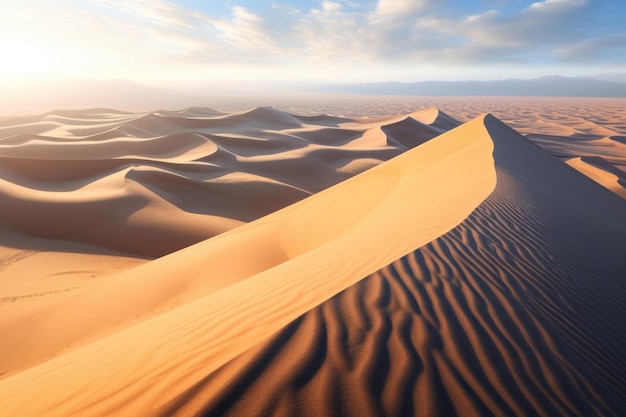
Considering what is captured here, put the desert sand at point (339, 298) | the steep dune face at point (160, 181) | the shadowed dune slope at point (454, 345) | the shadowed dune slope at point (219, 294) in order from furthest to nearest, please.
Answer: the steep dune face at point (160, 181)
the shadowed dune slope at point (219, 294)
the desert sand at point (339, 298)
the shadowed dune slope at point (454, 345)

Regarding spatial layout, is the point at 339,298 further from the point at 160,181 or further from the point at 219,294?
the point at 160,181

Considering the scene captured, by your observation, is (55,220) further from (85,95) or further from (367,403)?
(85,95)

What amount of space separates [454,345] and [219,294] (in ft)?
7.67

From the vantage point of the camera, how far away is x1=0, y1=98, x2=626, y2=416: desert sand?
1762 millimetres

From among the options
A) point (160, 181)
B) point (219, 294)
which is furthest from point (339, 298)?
point (160, 181)

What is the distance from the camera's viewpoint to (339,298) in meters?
2.39

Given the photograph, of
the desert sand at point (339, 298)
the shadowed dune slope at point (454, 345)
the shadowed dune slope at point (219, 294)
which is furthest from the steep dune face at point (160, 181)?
the shadowed dune slope at point (454, 345)

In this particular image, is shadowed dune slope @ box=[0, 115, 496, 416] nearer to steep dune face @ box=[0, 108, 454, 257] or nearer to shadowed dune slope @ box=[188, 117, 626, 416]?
shadowed dune slope @ box=[188, 117, 626, 416]

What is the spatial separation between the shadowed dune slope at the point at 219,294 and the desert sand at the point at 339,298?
0.02 m

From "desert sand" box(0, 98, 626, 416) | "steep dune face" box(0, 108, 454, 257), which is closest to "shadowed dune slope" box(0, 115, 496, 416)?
"desert sand" box(0, 98, 626, 416)

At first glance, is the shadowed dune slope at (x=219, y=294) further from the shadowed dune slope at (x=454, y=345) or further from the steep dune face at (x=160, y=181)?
the steep dune face at (x=160, y=181)

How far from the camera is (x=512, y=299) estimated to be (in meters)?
2.64

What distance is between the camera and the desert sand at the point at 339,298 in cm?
176

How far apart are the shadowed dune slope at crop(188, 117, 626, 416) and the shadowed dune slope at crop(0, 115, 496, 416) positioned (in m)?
0.23
